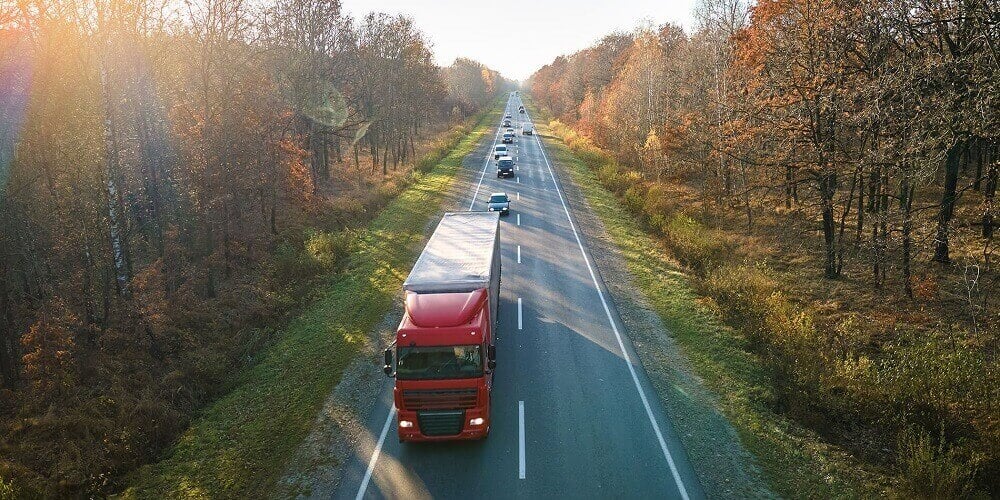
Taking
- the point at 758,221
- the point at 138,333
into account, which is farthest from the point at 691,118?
the point at 138,333

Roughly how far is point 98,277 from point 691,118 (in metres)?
28.0

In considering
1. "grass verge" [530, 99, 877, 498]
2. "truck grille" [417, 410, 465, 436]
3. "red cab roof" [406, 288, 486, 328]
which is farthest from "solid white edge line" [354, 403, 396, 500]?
"grass verge" [530, 99, 877, 498]

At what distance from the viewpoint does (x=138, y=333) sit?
1566 cm

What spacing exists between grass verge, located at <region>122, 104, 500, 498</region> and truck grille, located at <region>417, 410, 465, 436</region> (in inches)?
114

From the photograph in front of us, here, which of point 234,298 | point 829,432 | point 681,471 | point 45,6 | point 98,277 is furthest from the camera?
point 234,298

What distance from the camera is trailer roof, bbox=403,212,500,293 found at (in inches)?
496

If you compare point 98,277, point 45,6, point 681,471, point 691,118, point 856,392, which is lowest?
point 681,471

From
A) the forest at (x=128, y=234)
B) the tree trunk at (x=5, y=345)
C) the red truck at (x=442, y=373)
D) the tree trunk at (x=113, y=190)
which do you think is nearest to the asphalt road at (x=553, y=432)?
the red truck at (x=442, y=373)

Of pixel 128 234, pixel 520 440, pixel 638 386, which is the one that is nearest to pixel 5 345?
pixel 128 234

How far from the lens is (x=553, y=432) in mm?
11742

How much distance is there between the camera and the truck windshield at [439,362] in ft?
35.0

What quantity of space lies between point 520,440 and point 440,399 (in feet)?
6.88

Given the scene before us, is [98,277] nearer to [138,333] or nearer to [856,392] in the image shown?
[138,333]

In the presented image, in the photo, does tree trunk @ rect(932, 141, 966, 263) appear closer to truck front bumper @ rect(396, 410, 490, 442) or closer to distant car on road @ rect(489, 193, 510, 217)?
truck front bumper @ rect(396, 410, 490, 442)
